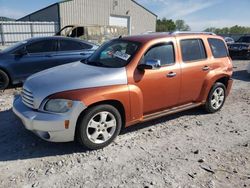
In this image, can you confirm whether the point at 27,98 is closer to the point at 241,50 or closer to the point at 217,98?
the point at 217,98

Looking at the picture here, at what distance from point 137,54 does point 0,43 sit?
18903 mm

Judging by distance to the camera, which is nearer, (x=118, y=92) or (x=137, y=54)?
(x=118, y=92)

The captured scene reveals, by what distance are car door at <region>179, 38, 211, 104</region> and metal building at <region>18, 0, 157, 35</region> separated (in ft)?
79.1

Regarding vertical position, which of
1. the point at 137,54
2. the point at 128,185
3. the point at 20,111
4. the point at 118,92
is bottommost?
the point at 128,185

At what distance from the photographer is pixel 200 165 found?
3514 millimetres

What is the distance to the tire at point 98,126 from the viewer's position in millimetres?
3635

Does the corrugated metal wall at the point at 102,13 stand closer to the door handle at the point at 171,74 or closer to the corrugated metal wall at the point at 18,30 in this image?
the corrugated metal wall at the point at 18,30

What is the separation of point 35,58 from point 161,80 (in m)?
4.38

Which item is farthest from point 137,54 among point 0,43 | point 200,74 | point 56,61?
point 0,43

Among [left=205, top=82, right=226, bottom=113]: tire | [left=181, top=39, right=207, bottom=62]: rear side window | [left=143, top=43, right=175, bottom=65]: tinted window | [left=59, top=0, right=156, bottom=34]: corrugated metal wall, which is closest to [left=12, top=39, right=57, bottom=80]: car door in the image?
[left=143, top=43, right=175, bottom=65]: tinted window

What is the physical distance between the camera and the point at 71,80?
3.74m

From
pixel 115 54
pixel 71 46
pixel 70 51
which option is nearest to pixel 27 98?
pixel 115 54

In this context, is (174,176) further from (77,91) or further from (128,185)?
(77,91)

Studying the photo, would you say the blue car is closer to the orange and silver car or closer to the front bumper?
the orange and silver car
